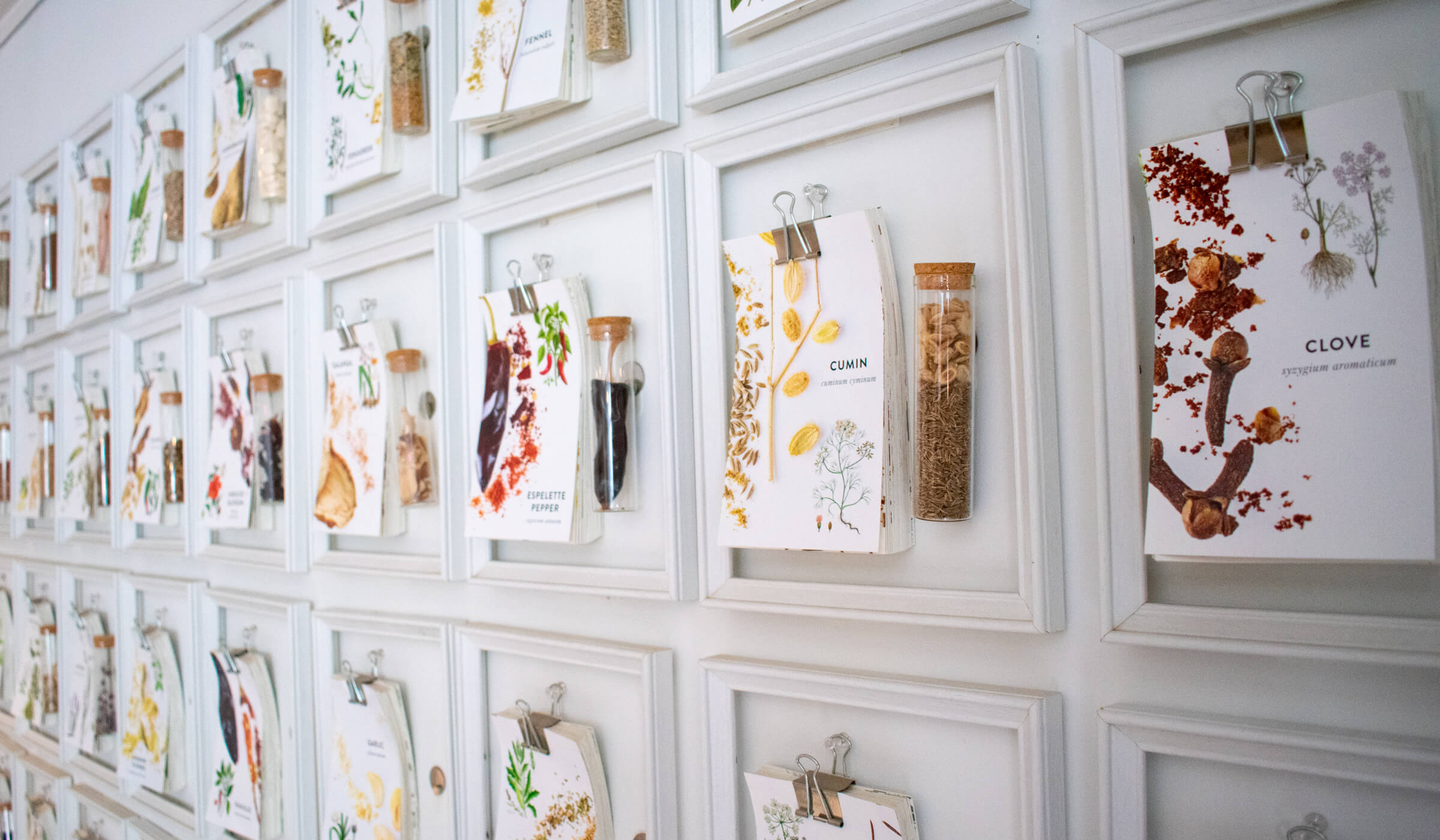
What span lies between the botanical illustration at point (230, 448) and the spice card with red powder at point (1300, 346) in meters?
1.33

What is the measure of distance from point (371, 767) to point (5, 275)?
1.96 metres

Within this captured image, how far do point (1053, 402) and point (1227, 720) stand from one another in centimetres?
24

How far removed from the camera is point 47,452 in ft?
7.04

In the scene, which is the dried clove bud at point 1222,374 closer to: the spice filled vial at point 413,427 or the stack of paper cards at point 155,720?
the spice filled vial at point 413,427

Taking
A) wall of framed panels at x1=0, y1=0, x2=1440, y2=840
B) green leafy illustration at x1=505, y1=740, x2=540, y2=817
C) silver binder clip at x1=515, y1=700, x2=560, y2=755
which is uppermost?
wall of framed panels at x1=0, y1=0, x2=1440, y2=840

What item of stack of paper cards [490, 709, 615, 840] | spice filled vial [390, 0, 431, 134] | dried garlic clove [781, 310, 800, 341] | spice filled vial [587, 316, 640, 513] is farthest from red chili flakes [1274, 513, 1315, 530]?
spice filled vial [390, 0, 431, 134]

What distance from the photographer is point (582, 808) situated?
101cm

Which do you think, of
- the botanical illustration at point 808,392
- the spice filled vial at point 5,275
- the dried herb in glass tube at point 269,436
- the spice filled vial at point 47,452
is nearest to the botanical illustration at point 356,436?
the dried herb in glass tube at point 269,436

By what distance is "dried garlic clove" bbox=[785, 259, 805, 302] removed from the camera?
0.81 metres

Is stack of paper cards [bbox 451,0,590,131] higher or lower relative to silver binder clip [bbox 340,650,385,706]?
higher

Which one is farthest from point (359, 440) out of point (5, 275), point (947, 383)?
point (5, 275)

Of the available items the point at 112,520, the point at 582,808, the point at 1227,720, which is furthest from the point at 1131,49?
the point at 112,520

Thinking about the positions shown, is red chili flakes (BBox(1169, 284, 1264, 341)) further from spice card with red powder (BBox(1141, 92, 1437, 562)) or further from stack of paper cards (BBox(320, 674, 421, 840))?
stack of paper cards (BBox(320, 674, 421, 840))

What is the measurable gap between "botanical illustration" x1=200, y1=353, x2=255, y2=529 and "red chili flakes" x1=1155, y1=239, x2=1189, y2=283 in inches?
52.0
